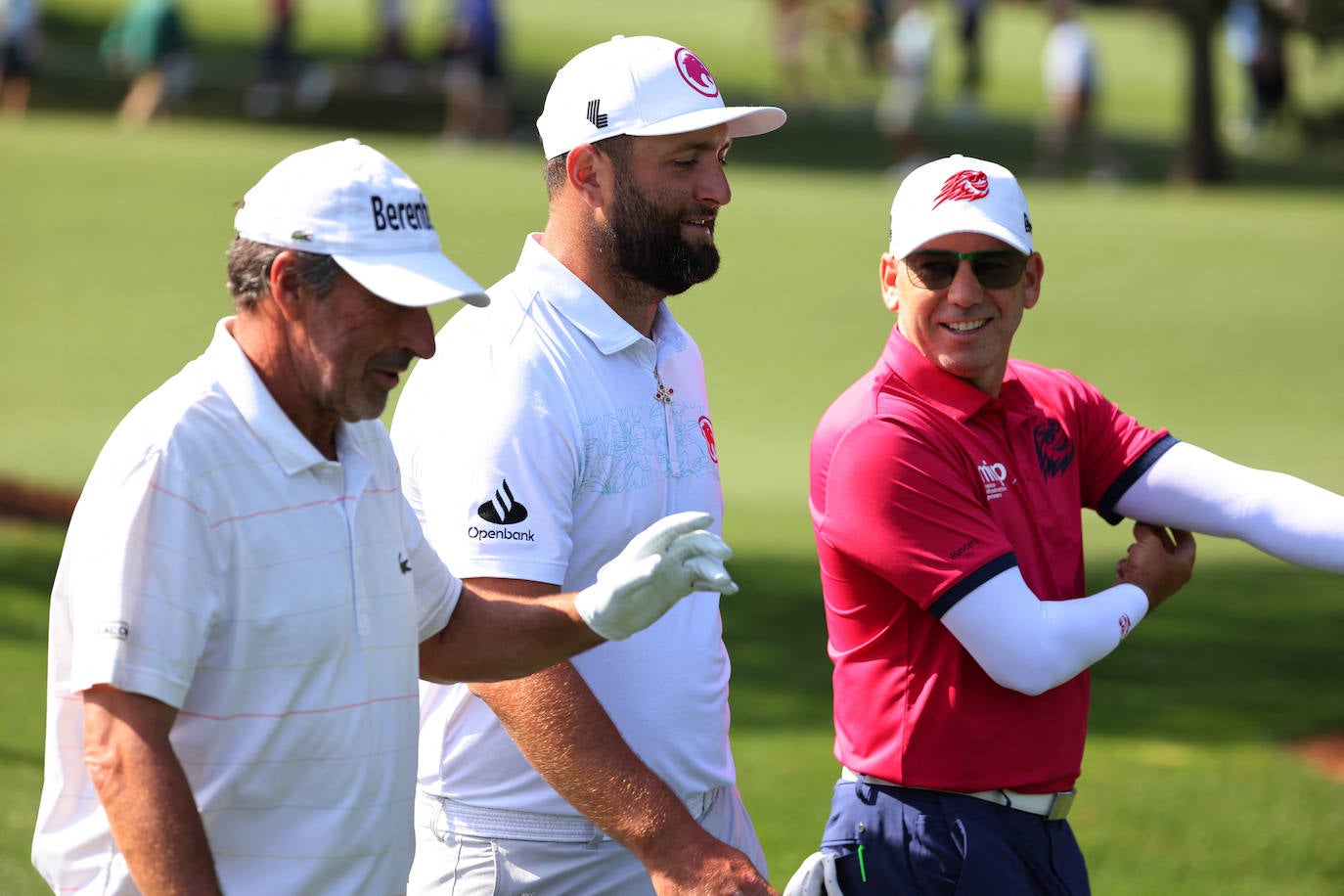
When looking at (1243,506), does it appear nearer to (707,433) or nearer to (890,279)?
(890,279)

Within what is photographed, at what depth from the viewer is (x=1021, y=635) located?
361 centimetres

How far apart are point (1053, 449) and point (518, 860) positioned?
4.83 feet

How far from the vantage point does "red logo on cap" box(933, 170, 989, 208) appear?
3.89 meters

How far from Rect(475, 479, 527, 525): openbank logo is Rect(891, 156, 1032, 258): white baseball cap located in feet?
3.28

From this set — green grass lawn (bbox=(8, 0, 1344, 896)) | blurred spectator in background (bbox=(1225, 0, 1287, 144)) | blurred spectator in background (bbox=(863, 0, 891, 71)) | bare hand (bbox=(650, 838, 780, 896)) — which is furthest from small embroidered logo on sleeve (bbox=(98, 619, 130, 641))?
blurred spectator in background (bbox=(863, 0, 891, 71))

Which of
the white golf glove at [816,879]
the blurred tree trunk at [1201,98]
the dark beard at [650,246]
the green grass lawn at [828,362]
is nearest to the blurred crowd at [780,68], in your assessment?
the blurred tree trunk at [1201,98]

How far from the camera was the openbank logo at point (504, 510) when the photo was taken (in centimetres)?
370

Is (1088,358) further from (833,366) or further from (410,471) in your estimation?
(410,471)

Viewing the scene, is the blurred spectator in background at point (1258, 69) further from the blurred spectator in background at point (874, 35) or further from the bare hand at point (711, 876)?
the bare hand at point (711, 876)

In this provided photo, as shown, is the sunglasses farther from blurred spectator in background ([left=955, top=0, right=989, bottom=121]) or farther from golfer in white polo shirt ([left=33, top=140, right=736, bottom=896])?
blurred spectator in background ([left=955, top=0, right=989, bottom=121])

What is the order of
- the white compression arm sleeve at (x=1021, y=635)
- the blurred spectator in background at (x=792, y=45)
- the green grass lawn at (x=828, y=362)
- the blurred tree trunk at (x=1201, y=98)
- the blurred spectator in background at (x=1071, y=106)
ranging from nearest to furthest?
the white compression arm sleeve at (x=1021, y=635) → the green grass lawn at (x=828, y=362) → the blurred spectator in background at (x=1071, y=106) → the blurred tree trunk at (x=1201, y=98) → the blurred spectator in background at (x=792, y=45)

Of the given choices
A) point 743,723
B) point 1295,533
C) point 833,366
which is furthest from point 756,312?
point 1295,533

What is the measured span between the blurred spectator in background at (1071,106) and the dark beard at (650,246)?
26701mm

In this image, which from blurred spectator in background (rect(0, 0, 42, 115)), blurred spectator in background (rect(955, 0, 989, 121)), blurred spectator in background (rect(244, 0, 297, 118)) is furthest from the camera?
blurred spectator in background (rect(955, 0, 989, 121))
